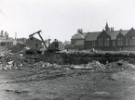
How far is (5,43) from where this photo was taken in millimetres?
83312

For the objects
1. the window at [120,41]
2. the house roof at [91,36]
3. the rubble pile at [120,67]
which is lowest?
the rubble pile at [120,67]

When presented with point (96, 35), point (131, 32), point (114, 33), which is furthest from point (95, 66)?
point (96, 35)

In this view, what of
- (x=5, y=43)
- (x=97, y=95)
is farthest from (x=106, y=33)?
(x=97, y=95)

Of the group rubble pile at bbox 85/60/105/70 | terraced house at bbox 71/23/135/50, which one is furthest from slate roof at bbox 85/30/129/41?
rubble pile at bbox 85/60/105/70

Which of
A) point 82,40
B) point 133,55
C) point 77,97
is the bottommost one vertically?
point 77,97

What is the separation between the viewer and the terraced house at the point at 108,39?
5805 centimetres

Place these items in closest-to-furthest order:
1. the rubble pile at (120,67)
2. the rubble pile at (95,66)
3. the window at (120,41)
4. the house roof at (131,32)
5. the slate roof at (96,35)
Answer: the rubble pile at (120,67) < the rubble pile at (95,66) < the house roof at (131,32) < the window at (120,41) < the slate roof at (96,35)

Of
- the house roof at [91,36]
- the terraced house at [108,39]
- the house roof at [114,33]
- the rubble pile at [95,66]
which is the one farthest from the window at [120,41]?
the rubble pile at [95,66]

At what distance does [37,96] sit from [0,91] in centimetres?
296

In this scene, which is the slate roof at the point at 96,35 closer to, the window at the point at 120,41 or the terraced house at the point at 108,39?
the terraced house at the point at 108,39

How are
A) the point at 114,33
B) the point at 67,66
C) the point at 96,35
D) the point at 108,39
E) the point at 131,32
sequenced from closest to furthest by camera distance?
the point at 67,66 → the point at 131,32 → the point at 108,39 → the point at 114,33 → the point at 96,35

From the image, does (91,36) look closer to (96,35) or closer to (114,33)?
(96,35)

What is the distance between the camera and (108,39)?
6153cm

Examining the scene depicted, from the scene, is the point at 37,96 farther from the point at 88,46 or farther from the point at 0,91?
the point at 88,46
